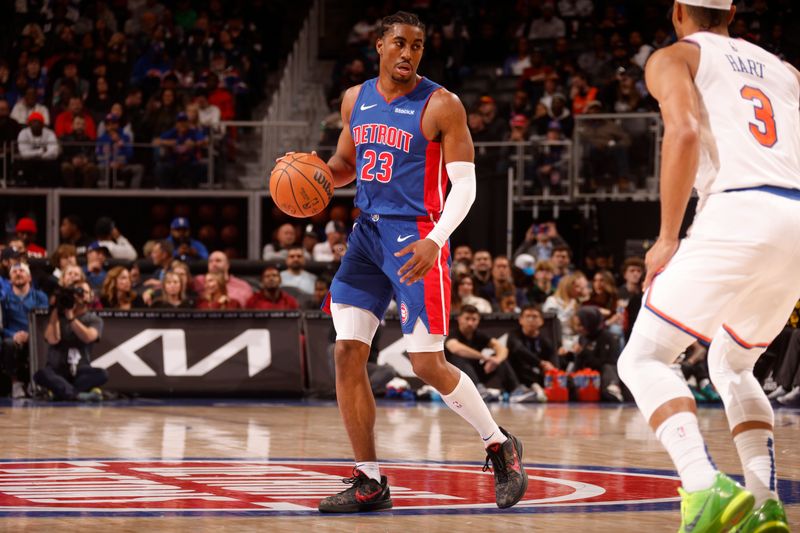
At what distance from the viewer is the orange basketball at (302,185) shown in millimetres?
6562

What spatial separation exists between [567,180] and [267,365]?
5.58m

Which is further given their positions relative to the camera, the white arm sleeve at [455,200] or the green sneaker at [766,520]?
the white arm sleeve at [455,200]

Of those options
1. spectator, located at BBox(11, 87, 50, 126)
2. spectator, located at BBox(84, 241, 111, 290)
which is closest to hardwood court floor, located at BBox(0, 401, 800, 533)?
spectator, located at BBox(84, 241, 111, 290)

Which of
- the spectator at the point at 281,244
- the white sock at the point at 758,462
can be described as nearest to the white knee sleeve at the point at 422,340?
the white sock at the point at 758,462

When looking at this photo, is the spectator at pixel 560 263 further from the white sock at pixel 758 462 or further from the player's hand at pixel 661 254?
the player's hand at pixel 661 254

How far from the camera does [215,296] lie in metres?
14.4

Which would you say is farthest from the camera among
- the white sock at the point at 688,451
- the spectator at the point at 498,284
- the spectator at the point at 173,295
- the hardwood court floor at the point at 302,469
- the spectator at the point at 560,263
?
the spectator at the point at 560,263

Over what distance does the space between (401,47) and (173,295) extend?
26.8ft

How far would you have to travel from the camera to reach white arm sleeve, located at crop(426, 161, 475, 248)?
6215 millimetres

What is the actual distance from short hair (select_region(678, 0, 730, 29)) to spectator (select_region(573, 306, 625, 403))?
9.48 metres

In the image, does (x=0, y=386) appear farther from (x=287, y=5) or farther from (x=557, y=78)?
(x=287, y=5)

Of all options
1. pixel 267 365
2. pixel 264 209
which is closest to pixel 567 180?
pixel 264 209

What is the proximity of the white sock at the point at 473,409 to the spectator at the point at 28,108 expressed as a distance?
14.7 m

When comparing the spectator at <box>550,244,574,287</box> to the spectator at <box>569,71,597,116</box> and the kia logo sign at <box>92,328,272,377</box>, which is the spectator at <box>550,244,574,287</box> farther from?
the kia logo sign at <box>92,328,272,377</box>
